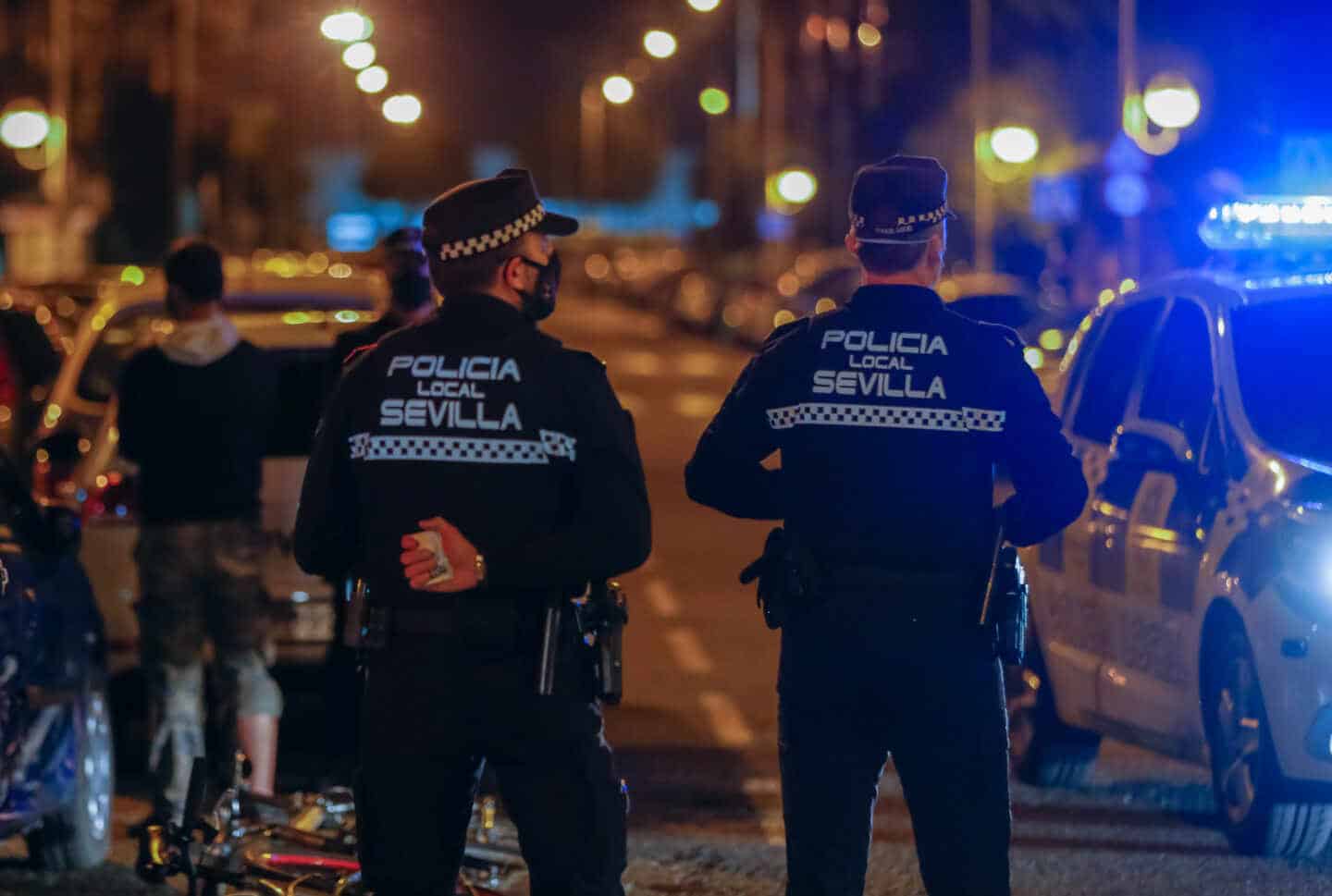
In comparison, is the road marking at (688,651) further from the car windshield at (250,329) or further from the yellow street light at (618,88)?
the yellow street light at (618,88)

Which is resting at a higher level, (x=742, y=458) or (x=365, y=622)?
(x=742, y=458)

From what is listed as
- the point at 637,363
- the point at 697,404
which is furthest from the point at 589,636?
→ the point at 637,363

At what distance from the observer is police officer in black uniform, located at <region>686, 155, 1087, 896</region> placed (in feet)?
15.1

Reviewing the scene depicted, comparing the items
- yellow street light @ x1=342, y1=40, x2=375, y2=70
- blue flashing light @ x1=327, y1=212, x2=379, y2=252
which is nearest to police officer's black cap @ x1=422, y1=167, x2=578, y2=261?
yellow street light @ x1=342, y1=40, x2=375, y2=70

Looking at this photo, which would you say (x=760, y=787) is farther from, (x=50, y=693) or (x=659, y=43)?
(x=659, y=43)

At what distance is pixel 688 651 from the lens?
12.0 m

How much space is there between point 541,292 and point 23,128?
3607 centimetres

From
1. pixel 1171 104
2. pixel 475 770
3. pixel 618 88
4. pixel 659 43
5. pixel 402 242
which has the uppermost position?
pixel 659 43

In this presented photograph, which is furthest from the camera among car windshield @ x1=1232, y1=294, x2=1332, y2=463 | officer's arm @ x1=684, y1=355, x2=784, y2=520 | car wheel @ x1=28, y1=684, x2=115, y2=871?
car windshield @ x1=1232, y1=294, x2=1332, y2=463

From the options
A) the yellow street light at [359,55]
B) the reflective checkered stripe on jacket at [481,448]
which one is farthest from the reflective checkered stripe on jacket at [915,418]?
the yellow street light at [359,55]

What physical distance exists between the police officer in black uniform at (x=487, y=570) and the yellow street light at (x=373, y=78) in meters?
20.3

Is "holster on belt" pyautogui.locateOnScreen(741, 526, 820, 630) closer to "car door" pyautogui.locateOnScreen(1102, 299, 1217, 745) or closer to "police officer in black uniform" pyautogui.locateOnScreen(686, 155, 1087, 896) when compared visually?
"police officer in black uniform" pyautogui.locateOnScreen(686, 155, 1087, 896)

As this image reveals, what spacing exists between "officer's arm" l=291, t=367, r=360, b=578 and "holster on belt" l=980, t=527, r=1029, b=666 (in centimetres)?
120

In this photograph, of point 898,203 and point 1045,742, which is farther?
point 1045,742
